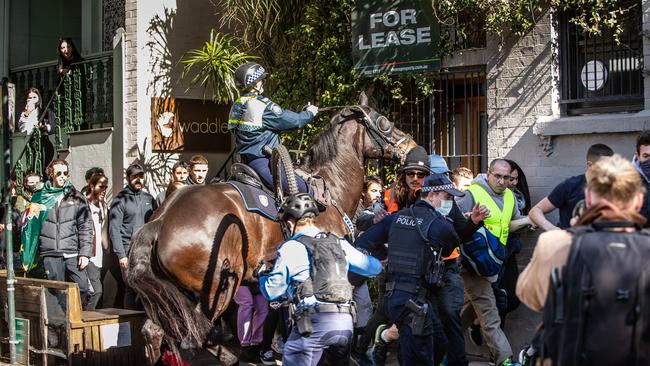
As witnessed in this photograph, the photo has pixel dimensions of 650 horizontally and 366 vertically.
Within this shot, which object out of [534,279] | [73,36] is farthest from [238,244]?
[73,36]

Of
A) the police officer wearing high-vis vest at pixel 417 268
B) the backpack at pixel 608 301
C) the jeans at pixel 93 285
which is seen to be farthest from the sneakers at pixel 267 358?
the backpack at pixel 608 301

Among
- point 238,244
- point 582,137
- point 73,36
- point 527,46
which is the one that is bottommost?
point 238,244

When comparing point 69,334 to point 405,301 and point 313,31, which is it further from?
point 313,31

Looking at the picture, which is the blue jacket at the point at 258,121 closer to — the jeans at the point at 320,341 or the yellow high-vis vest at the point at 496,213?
the yellow high-vis vest at the point at 496,213

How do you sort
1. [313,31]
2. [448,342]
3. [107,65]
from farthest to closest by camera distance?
[107,65] < [313,31] < [448,342]

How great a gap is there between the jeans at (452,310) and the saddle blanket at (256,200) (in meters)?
1.99

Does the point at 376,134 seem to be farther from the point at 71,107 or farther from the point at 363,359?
the point at 71,107

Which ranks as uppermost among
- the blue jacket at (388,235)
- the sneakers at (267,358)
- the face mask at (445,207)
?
the face mask at (445,207)

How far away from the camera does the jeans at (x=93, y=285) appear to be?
11.7 m

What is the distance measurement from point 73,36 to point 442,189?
13.1m

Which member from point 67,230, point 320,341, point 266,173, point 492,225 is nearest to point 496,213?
point 492,225

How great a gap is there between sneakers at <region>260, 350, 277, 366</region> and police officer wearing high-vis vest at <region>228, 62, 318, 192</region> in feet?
6.23

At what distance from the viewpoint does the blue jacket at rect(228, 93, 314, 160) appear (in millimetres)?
9742

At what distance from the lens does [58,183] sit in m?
11.5
